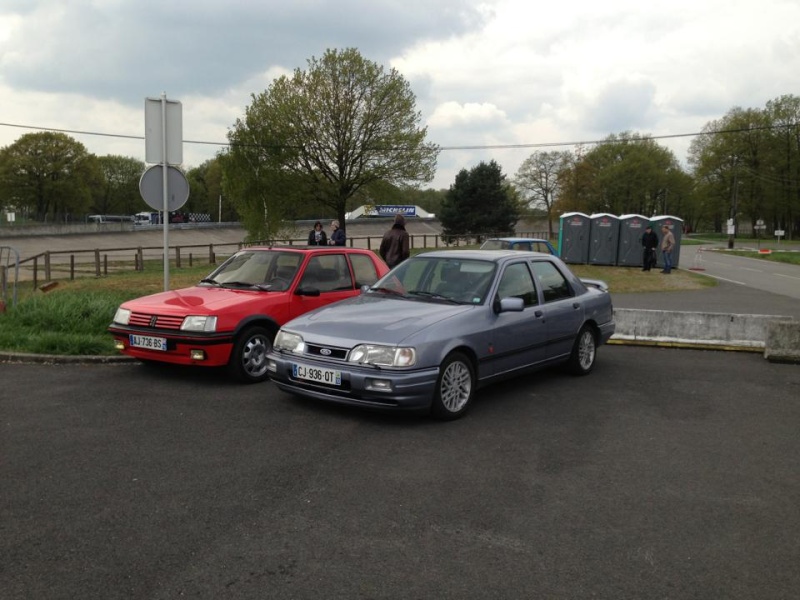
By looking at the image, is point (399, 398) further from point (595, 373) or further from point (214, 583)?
point (595, 373)

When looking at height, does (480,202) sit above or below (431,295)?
above

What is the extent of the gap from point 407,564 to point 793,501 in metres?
2.63

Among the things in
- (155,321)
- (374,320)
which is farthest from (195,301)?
(374,320)

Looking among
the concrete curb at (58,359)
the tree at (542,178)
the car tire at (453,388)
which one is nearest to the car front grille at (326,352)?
the car tire at (453,388)

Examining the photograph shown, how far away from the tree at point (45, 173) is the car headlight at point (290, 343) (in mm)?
82453

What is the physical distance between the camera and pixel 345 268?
8836mm

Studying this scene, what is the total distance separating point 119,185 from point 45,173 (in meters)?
22.6

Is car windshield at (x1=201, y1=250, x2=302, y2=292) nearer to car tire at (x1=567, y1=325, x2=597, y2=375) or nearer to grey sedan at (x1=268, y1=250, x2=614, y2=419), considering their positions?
grey sedan at (x1=268, y1=250, x2=614, y2=419)

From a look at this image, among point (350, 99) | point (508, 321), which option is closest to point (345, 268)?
point (508, 321)

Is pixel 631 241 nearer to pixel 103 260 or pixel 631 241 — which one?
pixel 631 241

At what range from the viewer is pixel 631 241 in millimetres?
29656

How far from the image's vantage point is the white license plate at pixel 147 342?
7262mm

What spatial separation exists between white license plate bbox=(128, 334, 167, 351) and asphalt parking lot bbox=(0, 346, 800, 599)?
1.40ft

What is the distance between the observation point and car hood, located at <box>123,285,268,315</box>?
24.1 feet
